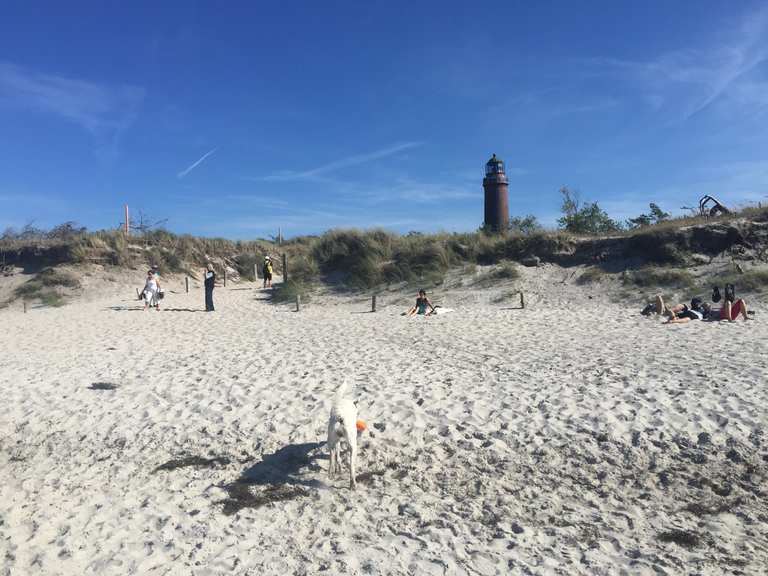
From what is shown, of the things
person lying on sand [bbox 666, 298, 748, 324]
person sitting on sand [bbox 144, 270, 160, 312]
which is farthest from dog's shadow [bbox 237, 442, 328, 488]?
person sitting on sand [bbox 144, 270, 160, 312]

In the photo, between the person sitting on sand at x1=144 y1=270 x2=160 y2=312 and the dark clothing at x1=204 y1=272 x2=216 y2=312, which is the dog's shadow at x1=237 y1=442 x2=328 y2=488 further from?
the person sitting on sand at x1=144 y1=270 x2=160 y2=312

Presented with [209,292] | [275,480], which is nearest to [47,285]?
[209,292]

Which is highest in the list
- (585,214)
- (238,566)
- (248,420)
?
(585,214)

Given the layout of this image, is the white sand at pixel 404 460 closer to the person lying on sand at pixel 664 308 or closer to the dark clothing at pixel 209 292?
the person lying on sand at pixel 664 308

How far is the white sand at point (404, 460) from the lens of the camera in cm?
387

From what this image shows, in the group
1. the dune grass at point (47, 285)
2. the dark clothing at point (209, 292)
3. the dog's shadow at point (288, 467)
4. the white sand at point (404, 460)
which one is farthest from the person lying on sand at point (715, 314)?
the dune grass at point (47, 285)

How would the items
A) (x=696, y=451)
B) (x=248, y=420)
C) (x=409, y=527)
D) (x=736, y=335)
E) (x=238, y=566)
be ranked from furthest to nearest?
(x=736, y=335)
(x=248, y=420)
(x=696, y=451)
(x=409, y=527)
(x=238, y=566)

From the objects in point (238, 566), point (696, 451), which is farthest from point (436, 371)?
point (238, 566)

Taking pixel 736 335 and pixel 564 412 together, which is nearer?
pixel 564 412

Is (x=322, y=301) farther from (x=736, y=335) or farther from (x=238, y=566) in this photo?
(x=238, y=566)

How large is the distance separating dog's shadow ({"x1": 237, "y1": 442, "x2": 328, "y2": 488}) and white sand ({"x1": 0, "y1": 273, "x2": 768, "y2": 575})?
0.02m

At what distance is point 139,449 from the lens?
19.0ft

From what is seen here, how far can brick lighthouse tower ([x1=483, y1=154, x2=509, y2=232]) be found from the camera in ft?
95.3

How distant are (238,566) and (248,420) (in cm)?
270
